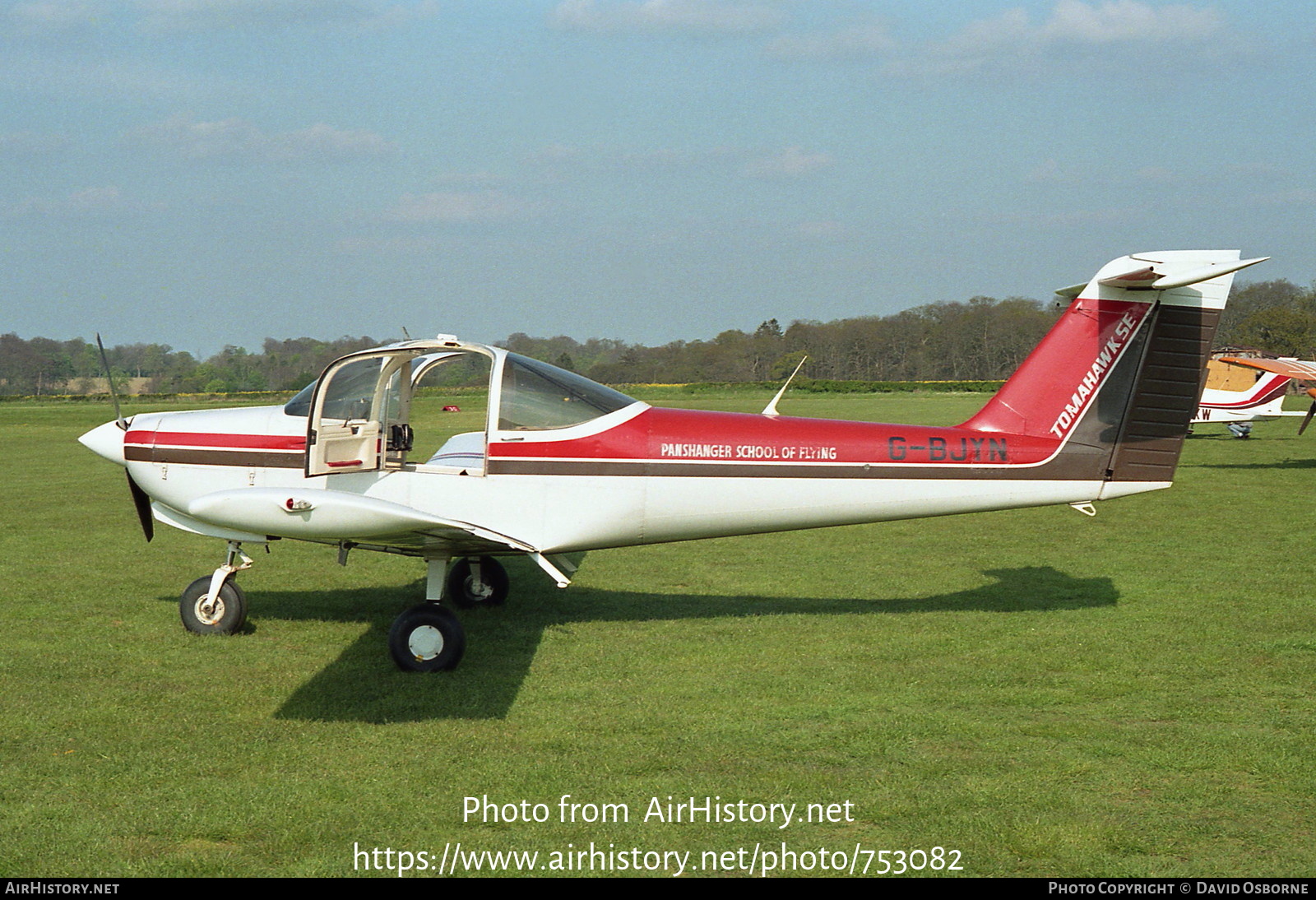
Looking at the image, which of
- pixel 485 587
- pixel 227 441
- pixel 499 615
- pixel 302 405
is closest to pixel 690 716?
pixel 499 615

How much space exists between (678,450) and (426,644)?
2.16 meters

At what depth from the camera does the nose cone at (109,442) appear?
293 inches

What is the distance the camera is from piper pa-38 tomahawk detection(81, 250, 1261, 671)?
711 cm

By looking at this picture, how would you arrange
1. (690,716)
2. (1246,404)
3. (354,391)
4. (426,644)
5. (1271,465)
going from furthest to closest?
(1246,404)
(1271,465)
(354,391)
(426,644)
(690,716)

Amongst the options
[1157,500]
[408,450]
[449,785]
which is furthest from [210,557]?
[1157,500]

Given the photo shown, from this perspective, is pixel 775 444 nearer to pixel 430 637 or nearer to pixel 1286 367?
pixel 430 637

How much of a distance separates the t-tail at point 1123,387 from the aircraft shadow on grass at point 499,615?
1691 millimetres

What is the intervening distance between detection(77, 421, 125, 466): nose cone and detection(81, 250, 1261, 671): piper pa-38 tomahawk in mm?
15

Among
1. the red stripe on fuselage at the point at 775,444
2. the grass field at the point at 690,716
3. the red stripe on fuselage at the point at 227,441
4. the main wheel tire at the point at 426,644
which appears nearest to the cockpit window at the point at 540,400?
the red stripe on fuselage at the point at 775,444

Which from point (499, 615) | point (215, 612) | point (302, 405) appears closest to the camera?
point (302, 405)

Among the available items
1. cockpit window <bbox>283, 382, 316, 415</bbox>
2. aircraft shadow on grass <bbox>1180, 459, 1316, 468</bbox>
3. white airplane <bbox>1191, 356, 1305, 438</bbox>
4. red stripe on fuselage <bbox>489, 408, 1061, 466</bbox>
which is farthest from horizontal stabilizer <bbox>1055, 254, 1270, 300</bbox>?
white airplane <bbox>1191, 356, 1305, 438</bbox>

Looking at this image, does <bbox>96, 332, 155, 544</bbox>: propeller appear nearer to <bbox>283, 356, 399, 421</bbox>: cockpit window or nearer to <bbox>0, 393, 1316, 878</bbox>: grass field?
<bbox>0, 393, 1316, 878</bbox>: grass field

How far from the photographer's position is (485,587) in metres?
8.85
